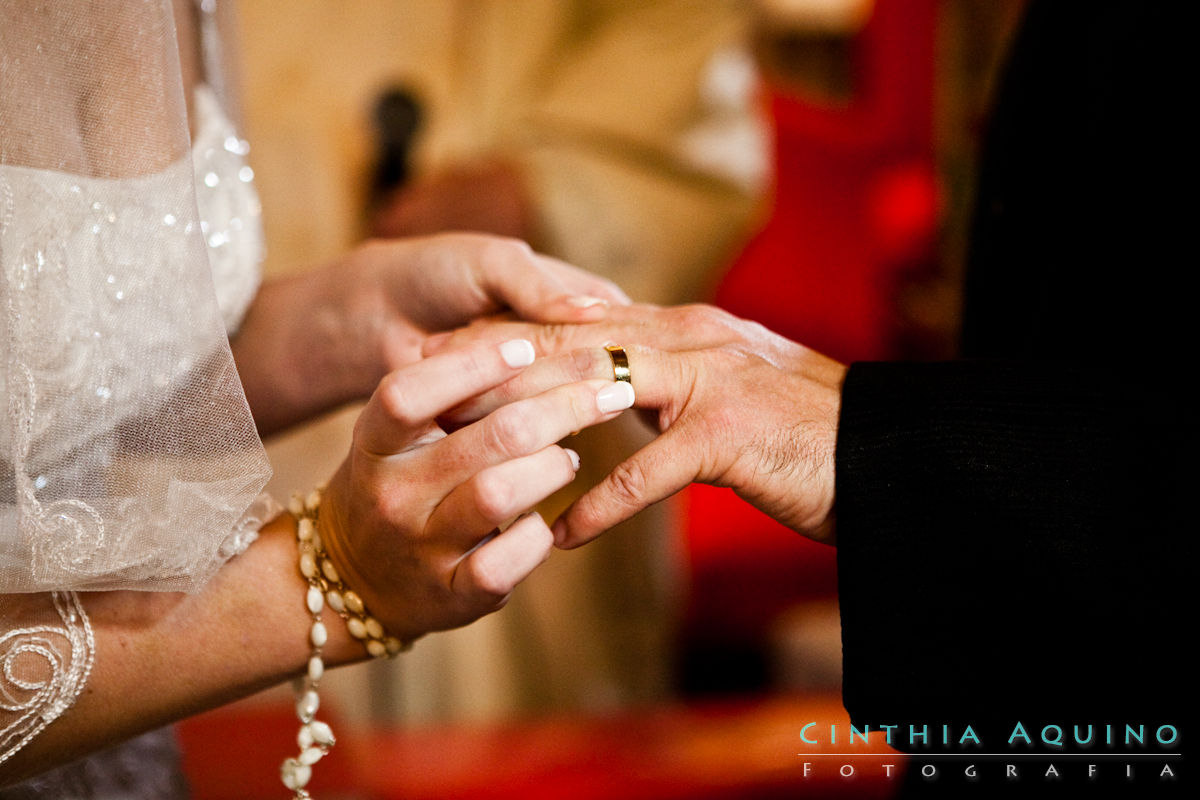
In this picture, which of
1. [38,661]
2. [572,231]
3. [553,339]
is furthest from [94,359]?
[572,231]

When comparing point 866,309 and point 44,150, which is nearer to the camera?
point 44,150

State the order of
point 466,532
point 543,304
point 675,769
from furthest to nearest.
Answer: point 675,769
point 543,304
point 466,532

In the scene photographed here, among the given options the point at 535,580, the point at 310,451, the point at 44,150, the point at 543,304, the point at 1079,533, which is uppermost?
the point at 44,150

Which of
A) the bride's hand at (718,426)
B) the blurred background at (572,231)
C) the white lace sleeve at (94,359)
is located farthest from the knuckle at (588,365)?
the blurred background at (572,231)

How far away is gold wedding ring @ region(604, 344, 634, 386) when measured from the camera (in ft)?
2.02

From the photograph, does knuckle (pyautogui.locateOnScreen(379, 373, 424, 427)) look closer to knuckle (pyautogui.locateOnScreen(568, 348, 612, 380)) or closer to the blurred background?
knuckle (pyautogui.locateOnScreen(568, 348, 612, 380))

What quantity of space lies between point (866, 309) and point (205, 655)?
218 cm

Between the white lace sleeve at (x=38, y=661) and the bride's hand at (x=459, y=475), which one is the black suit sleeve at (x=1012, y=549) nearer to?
the bride's hand at (x=459, y=475)

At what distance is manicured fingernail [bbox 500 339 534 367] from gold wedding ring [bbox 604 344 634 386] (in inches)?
2.7

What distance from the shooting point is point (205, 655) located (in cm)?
61

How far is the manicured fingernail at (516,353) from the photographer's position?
567 mm

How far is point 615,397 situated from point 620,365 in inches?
1.5

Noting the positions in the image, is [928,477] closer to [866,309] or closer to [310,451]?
[310,451]

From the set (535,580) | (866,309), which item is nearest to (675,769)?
(535,580)
